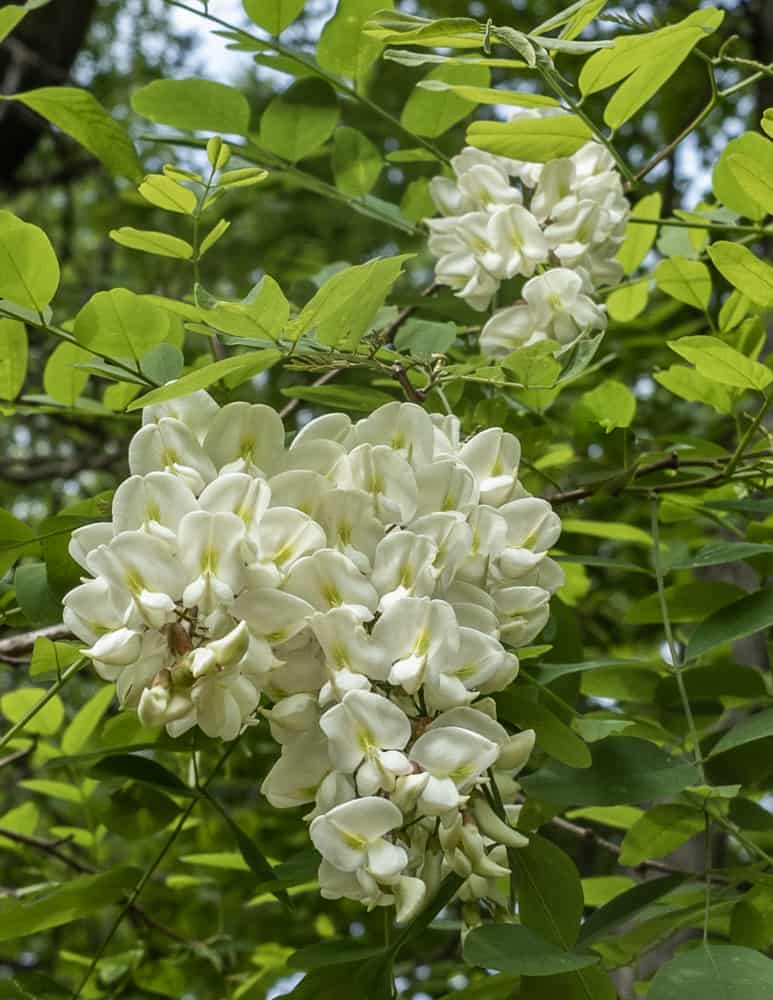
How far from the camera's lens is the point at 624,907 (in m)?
0.81

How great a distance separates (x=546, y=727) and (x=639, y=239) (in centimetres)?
72

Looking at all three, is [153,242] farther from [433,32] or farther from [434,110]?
[434,110]

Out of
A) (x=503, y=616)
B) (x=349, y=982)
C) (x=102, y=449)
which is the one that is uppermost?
(x=503, y=616)

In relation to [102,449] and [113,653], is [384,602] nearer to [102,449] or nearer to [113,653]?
[113,653]

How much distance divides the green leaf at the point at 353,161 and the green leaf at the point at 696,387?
35cm

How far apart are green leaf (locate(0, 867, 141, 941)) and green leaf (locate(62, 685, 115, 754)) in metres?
0.36

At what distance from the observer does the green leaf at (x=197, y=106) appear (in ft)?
3.69

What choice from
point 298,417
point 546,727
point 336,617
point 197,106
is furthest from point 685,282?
point 298,417

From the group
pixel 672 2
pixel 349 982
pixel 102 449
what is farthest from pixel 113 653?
pixel 672 2

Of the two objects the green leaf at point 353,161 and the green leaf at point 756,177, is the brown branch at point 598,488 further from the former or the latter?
the green leaf at point 353,161

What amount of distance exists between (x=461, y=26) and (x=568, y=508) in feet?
1.58

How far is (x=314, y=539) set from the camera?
70cm

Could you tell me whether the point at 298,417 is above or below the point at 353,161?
below

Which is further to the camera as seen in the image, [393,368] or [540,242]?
[540,242]
